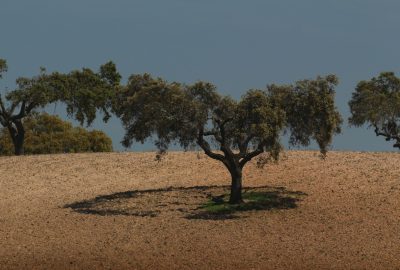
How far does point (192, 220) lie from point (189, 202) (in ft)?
13.9

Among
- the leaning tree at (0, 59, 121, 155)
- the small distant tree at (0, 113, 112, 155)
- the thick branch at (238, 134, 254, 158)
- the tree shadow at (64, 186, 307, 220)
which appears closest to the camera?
the tree shadow at (64, 186, 307, 220)

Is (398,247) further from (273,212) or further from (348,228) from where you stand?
(273,212)

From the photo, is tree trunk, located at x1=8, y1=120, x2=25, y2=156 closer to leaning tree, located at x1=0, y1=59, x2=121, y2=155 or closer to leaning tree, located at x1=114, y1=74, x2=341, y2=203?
leaning tree, located at x1=0, y1=59, x2=121, y2=155

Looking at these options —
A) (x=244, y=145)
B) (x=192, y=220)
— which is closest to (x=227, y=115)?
(x=244, y=145)

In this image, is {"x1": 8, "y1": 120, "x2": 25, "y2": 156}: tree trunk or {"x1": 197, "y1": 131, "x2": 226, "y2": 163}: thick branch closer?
{"x1": 197, "y1": 131, "x2": 226, "y2": 163}: thick branch

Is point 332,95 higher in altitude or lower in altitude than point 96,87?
lower

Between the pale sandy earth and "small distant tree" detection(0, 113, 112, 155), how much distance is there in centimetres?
3376

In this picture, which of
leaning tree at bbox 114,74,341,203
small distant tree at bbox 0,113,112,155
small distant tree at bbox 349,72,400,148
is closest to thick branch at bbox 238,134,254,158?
leaning tree at bbox 114,74,341,203

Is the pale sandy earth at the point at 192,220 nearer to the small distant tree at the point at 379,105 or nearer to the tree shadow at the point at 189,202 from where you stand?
the tree shadow at the point at 189,202

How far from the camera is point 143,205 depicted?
109ft

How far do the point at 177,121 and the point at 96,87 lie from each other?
37957 millimetres

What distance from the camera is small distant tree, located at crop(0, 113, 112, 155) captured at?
8175 centimetres

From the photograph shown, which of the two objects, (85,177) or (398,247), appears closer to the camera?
(398,247)

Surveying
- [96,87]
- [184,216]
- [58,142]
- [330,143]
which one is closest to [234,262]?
[184,216]
